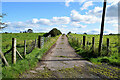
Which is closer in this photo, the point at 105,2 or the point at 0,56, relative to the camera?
the point at 0,56

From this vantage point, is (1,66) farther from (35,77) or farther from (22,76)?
(35,77)

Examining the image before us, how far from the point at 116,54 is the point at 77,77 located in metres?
6.15

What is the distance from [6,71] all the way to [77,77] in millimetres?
3588

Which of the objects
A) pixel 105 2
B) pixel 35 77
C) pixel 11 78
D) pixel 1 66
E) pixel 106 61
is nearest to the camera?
pixel 11 78

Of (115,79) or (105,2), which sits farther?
(105,2)

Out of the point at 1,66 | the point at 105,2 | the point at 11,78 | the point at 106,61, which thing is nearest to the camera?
the point at 11,78

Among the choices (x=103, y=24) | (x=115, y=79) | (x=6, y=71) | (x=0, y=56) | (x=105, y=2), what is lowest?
(x=115, y=79)

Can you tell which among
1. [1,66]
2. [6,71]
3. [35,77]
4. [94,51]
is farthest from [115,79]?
[1,66]

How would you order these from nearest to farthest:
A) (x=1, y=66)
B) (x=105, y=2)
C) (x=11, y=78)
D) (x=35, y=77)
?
(x=11, y=78)
(x=35, y=77)
(x=1, y=66)
(x=105, y=2)

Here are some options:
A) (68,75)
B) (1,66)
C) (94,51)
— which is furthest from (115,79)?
(1,66)

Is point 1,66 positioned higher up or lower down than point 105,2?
lower down

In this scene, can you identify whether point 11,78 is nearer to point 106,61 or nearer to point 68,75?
point 68,75

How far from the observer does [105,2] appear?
9398 millimetres

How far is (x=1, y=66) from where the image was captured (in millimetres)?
5625
